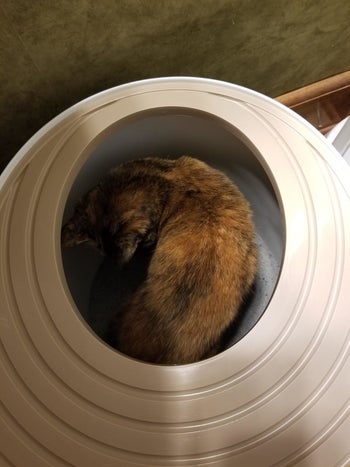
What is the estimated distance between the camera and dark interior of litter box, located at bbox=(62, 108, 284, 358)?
728mm

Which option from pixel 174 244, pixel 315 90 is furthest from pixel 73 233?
pixel 315 90

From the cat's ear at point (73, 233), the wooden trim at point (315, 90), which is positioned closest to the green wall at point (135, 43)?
the wooden trim at point (315, 90)

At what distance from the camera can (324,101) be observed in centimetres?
110

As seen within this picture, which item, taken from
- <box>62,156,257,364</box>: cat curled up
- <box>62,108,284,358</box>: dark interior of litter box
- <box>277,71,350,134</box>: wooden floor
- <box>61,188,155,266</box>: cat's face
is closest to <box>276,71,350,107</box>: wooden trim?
<box>277,71,350,134</box>: wooden floor

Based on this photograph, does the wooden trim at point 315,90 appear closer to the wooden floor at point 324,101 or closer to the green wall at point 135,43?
the wooden floor at point 324,101

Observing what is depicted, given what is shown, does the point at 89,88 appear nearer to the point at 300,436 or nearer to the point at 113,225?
the point at 113,225

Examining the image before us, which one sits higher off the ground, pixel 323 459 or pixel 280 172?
pixel 280 172

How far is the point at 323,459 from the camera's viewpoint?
1.56ft

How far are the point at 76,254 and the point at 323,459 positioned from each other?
1.80ft

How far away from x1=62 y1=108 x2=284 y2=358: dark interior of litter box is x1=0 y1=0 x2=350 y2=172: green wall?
12cm

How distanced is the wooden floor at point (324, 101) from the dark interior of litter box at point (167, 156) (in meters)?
0.39

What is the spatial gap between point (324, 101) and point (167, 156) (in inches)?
20.6

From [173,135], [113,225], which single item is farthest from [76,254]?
Answer: [173,135]

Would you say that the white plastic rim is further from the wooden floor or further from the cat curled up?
the wooden floor
